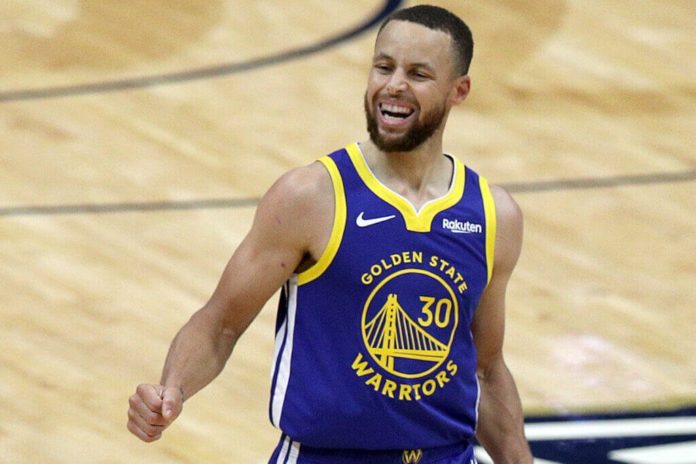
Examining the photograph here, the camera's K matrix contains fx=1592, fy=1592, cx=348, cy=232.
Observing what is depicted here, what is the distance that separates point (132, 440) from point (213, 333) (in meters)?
2.48

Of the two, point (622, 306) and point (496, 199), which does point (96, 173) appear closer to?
point (622, 306)

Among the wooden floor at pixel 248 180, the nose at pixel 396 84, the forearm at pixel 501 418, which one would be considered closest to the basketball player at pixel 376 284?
the nose at pixel 396 84

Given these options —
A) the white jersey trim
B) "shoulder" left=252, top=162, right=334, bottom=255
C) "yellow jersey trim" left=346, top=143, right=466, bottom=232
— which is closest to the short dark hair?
"yellow jersey trim" left=346, top=143, right=466, bottom=232

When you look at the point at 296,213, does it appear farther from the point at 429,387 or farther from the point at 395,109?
the point at 429,387

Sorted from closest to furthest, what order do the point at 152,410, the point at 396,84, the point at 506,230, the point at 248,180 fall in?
1. the point at 152,410
2. the point at 396,84
3. the point at 506,230
4. the point at 248,180

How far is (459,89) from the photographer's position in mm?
3641

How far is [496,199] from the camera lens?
376 cm

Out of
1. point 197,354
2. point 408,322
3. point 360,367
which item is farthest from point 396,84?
point 197,354

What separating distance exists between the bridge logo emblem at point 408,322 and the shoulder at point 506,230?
0.21m

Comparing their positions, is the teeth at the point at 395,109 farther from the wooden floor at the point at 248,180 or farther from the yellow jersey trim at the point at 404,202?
the wooden floor at the point at 248,180

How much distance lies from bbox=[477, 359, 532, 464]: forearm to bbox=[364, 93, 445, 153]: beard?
0.68m

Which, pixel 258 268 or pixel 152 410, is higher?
pixel 258 268

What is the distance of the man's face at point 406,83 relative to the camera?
3.51 meters

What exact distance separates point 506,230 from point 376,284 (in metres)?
0.39
